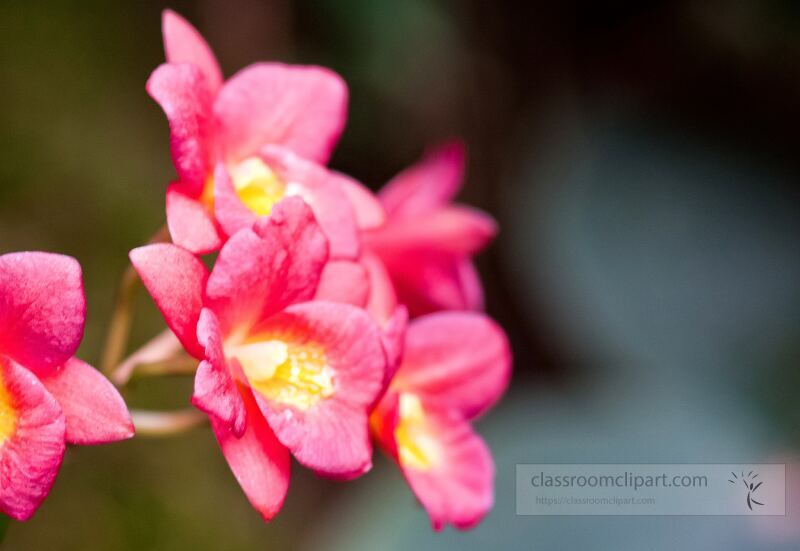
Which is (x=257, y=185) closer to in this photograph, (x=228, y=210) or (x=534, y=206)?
(x=228, y=210)

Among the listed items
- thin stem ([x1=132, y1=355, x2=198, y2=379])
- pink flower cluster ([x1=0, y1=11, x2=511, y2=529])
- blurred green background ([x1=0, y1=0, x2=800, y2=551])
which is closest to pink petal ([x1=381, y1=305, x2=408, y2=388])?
pink flower cluster ([x1=0, y1=11, x2=511, y2=529])

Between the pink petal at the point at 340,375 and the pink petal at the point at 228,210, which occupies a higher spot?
the pink petal at the point at 228,210

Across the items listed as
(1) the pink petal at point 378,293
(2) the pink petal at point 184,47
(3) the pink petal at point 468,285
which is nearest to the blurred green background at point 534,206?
(3) the pink petal at point 468,285

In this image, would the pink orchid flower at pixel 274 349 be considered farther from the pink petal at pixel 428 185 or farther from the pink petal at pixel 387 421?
the pink petal at pixel 428 185

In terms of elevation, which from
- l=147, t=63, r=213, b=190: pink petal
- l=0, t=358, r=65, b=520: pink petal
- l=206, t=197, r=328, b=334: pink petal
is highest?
l=147, t=63, r=213, b=190: pink petal

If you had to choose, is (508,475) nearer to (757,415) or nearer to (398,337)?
(757,415)

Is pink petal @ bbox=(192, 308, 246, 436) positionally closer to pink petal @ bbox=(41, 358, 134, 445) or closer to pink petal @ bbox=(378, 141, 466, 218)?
pink petal @ bbox=(41, 358, 134, 445)
